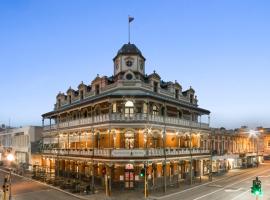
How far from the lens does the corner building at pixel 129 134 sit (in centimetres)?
4553

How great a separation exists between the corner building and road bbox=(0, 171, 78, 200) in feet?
14.3

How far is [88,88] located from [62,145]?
39.2ft

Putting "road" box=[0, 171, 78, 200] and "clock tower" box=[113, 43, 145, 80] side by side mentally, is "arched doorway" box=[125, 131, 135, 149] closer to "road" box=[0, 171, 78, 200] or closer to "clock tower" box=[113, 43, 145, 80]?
"road" box=[0, 171, 78, 200]

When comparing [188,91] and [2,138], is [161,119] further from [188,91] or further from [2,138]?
[2,138]

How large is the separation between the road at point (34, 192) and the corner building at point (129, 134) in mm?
4348

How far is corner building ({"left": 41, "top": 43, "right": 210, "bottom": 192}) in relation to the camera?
4553 cm

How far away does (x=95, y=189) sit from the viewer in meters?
44.0

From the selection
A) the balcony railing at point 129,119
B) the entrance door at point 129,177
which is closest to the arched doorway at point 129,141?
the balcony railing at point 129,119

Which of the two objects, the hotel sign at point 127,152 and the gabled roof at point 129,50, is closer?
the hotel sign at point 127,152

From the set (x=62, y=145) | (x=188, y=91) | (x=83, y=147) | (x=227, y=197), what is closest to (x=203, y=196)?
(x=227, y=197)

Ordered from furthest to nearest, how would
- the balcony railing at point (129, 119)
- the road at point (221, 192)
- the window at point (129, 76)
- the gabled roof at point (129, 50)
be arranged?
the gabled roof at point (129, 50) < the window at point (129, 76) < the balcony railing at point (129, 119) < the road at point (221, 192)

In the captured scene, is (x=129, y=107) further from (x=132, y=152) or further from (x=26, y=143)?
(x=26, y=143)

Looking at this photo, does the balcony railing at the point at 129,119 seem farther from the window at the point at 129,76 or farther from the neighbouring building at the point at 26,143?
the neighbouring building at the point at 26,143

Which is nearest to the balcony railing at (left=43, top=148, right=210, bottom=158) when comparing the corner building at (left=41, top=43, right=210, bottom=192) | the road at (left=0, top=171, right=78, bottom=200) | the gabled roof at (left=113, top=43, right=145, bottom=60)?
the corner building at (left=41, top=43, right=210, bottom=192)
